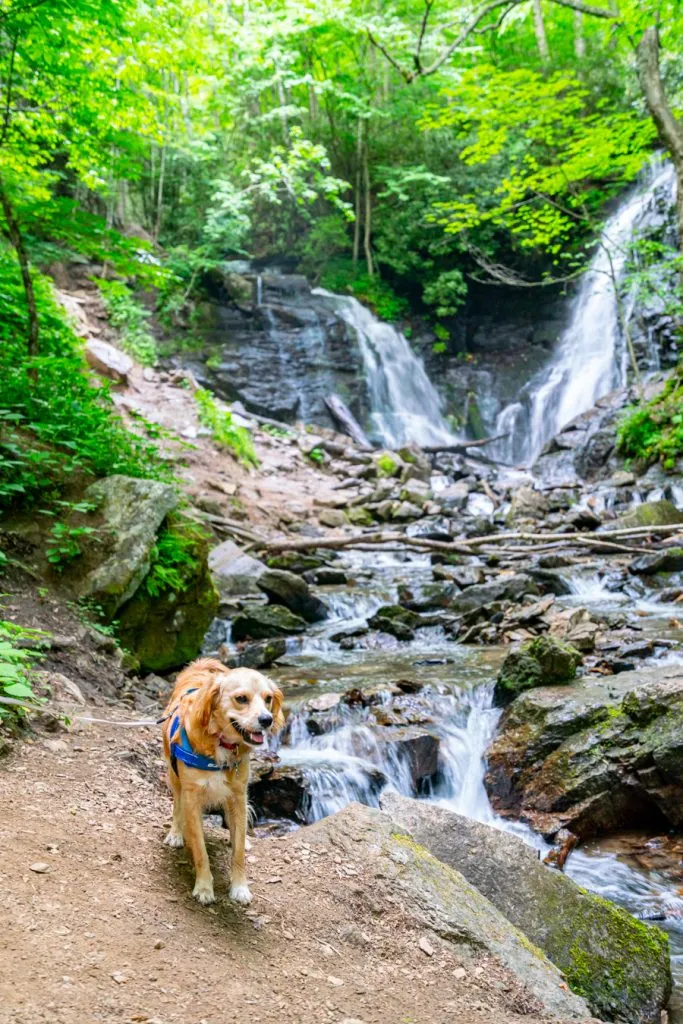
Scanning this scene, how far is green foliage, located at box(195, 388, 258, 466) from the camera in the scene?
15562 millimetres

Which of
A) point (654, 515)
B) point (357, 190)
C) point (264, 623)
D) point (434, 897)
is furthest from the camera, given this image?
point (357, 190)

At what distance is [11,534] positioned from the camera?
5734mm

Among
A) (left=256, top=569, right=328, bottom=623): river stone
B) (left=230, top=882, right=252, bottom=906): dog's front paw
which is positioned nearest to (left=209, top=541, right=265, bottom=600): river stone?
(left=256, top=569, right=328, bottom=623): river stone

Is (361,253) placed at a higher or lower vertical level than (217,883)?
higher

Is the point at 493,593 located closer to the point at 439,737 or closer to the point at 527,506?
the point at 439,737

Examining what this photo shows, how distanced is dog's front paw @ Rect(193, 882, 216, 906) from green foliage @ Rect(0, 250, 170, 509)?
3.89 meters

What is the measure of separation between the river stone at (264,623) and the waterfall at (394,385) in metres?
13.2

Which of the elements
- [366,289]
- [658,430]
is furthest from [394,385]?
[658,430]

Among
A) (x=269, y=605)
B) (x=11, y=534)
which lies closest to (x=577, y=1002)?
(x=11, y=534)

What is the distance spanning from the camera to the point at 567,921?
321 cm

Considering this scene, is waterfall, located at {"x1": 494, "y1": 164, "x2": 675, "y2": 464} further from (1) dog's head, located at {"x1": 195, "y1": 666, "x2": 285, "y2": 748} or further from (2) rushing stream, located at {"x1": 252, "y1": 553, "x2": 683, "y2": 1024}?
(1) dog's head, located at {"x1": 195, "y1": 666, "x2": 285, "y2": 748}

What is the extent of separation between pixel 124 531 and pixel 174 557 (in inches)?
22.7

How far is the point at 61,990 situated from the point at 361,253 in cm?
2769

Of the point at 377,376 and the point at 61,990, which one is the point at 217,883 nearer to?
the point at 61,990
